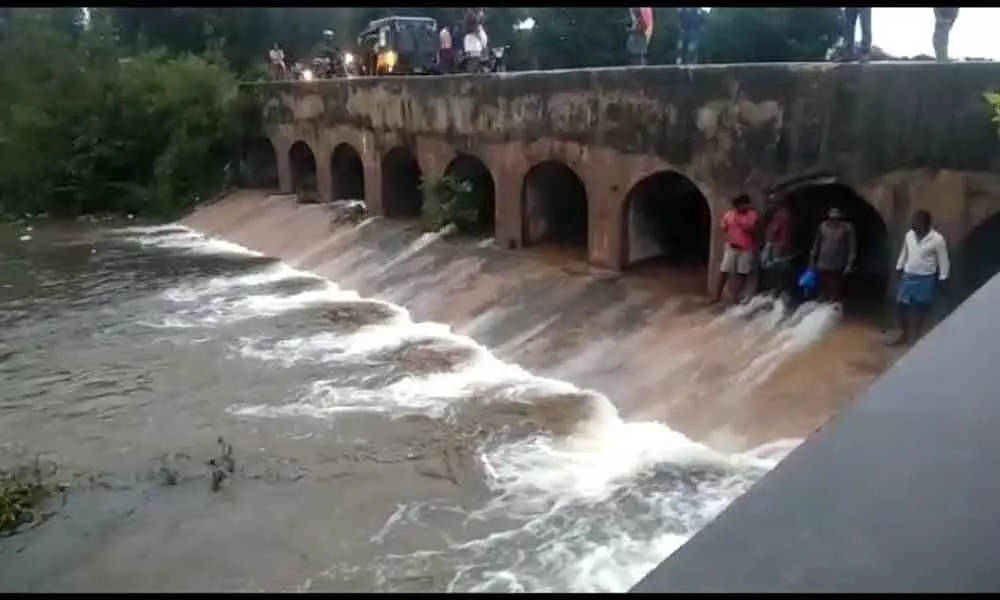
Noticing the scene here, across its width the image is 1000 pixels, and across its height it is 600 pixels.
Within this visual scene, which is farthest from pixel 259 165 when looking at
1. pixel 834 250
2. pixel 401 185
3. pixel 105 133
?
pixel 834 250

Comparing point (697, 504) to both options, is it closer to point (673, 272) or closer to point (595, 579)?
point (595, 579)

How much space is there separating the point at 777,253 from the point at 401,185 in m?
12.7

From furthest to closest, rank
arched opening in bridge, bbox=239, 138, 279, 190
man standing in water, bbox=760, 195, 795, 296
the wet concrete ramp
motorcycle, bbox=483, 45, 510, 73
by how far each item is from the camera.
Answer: arched opening in bridge, bbox=239, 138, 279, 190
motorcycle, bbox=483, 45, 510, 73
man standing in water, bbox=760, 195, 795, 296
the wet concrete ramp

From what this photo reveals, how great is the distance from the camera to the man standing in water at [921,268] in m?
9.37

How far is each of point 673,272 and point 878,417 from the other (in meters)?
11.4

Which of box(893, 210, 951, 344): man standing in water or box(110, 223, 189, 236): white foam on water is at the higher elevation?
box(893, 210, 951, 344): man standing in water

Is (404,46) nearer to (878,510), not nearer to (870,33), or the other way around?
(870,33)

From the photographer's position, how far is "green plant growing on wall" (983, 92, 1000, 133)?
9.01 m

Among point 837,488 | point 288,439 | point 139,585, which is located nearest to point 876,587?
point 837,488

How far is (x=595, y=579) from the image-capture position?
23.7 feet

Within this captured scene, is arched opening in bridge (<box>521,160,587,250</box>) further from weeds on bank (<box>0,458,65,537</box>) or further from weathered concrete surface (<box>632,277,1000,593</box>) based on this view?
weathered concrete surface (<box>632,277,1000,593</box>)

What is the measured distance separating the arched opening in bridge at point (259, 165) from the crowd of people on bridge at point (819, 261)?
21.0 meters

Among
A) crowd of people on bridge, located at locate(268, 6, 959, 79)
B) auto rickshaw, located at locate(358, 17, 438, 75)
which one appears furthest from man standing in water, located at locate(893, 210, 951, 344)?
auto rickshaw, located at locate(358, 17, 438, 75)

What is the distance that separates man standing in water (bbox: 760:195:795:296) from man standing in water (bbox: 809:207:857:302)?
428 millimetres
